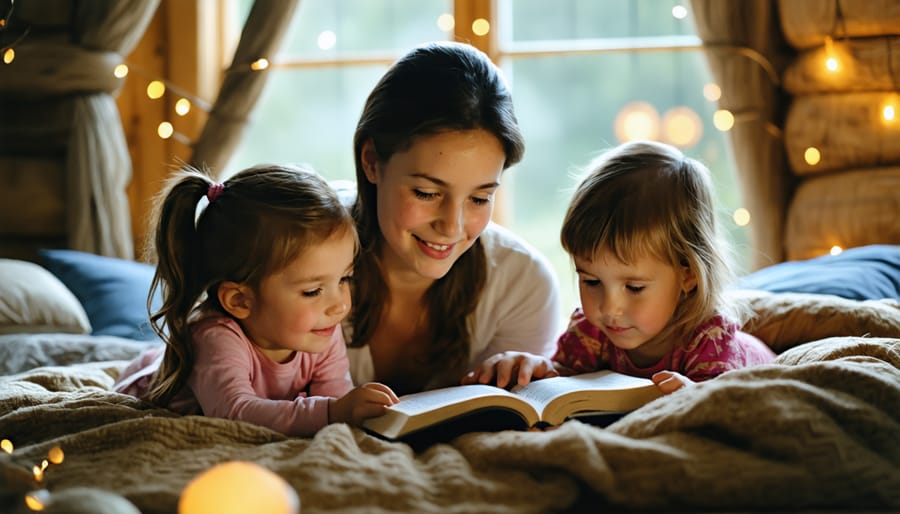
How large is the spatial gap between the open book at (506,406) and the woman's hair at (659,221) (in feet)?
0.93

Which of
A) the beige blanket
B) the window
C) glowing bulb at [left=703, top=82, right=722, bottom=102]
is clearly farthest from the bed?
the window

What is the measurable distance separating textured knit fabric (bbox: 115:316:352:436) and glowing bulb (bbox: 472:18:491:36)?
1.73m

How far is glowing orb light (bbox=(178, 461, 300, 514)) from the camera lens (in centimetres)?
91

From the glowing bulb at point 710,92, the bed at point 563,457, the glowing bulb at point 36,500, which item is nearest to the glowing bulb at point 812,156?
the glowing bulb at point 710,92

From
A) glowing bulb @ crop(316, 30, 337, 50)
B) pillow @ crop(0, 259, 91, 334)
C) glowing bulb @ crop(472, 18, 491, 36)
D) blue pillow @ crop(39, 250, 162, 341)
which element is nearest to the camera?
pillow @ crop(0, 259, 91, 334)

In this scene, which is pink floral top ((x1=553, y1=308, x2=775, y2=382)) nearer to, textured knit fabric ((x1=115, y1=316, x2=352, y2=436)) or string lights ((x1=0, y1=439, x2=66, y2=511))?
textured knit fabric ((x1=115, y1=316, x2=352, y2=436))

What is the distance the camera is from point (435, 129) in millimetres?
1705

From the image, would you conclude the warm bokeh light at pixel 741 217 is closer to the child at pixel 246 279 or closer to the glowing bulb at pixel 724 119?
the glowing bulb at pixel 724 119

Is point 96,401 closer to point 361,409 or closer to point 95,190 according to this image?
point 361,409

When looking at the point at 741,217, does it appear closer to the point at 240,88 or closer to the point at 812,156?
the point at 812,156

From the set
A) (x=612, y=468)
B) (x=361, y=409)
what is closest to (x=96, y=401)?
(x=361, y=409)

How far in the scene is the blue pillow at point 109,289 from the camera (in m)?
2.50

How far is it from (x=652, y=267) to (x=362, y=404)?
0.61 meters

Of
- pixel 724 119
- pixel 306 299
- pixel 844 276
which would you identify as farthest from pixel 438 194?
pixel 724 119
